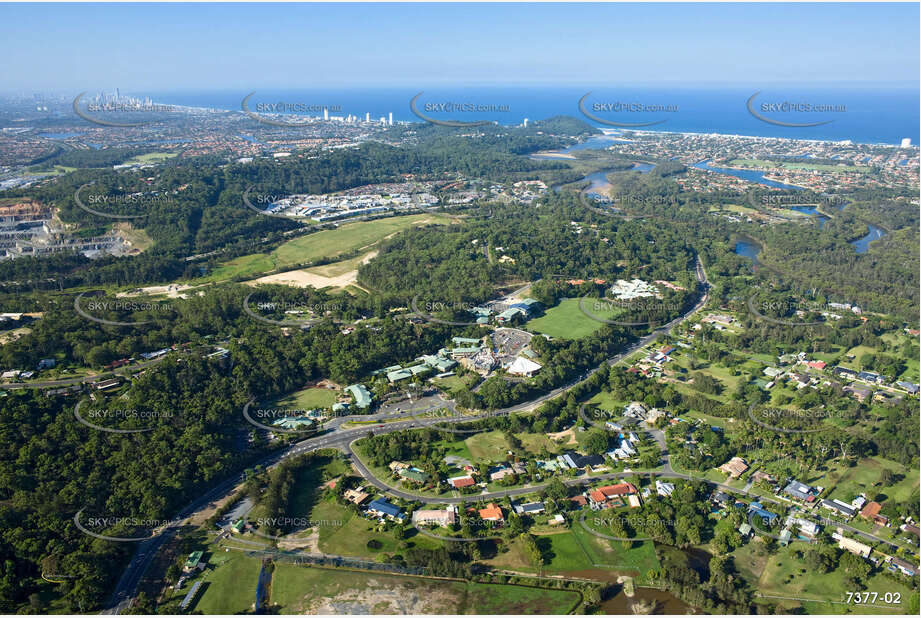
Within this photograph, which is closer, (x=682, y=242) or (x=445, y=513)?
(x=445, y=513)

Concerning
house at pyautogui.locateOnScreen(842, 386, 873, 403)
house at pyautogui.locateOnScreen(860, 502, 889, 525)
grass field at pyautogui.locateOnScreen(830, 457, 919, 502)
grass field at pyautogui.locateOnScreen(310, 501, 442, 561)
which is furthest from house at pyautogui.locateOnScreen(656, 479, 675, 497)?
house at pyautogui.locateOnScreen(842, 386, 873, 403)

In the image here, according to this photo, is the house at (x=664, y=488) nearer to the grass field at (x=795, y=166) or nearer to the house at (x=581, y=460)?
the house at (x=581, y=460)

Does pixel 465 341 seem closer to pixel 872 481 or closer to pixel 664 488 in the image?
pixel 664 488

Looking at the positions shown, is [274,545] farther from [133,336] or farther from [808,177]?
[808,177]

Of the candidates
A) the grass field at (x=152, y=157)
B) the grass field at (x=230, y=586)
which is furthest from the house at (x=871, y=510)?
the grass field at (x=152, y=157)

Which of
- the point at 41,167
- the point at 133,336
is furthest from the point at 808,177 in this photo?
the point at 41,167

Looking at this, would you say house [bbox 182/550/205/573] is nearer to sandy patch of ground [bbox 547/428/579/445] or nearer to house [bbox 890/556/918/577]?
sandy patch of ground [bbox 547/428/579/445]
